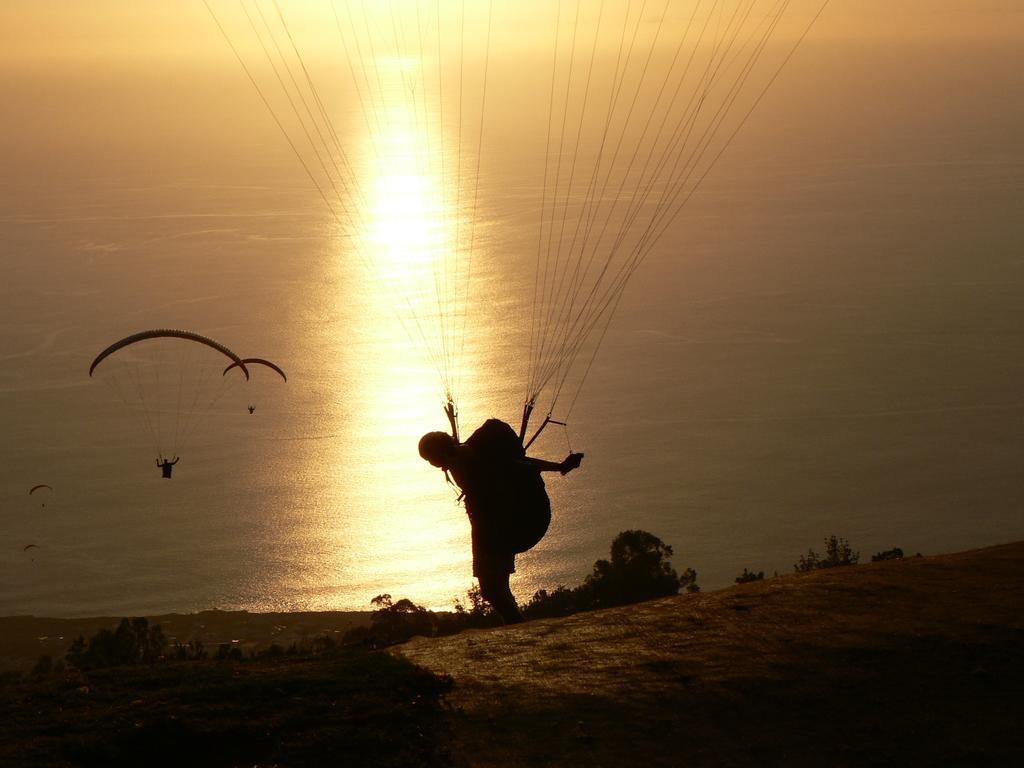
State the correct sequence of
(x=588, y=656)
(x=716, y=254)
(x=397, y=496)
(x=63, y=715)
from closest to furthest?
(x=63, y=715) < (x=588, y=656) < (x=397, y=496) < (x=716, y=254)

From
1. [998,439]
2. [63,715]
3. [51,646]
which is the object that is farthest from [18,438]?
[63,715]

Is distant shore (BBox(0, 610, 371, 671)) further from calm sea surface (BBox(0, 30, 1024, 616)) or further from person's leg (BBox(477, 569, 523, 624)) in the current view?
person's leg (BBox(477, 569, 523, 624))

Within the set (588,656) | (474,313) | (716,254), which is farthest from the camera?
(716,254)

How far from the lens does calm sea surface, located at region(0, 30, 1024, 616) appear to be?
295 ft

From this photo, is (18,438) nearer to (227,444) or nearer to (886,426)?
(227,444)

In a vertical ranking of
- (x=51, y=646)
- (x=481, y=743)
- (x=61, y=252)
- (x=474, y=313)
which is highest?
(x=61, y=252)

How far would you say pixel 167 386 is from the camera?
132 metres

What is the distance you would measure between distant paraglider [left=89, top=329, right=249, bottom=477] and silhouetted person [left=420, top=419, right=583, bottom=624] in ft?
343

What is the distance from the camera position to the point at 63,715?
11.7 m

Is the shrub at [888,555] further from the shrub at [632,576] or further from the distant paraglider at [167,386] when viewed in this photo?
the distant paraglider at [167,386]

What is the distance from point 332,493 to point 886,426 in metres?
58.5

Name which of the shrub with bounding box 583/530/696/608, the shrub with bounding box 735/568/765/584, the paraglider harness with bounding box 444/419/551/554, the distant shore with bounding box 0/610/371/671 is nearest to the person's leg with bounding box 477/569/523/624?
the paraglider harness with bounding box 444/419/551/554

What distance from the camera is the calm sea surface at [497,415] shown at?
90062 millimetres

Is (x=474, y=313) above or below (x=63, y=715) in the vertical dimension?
above
